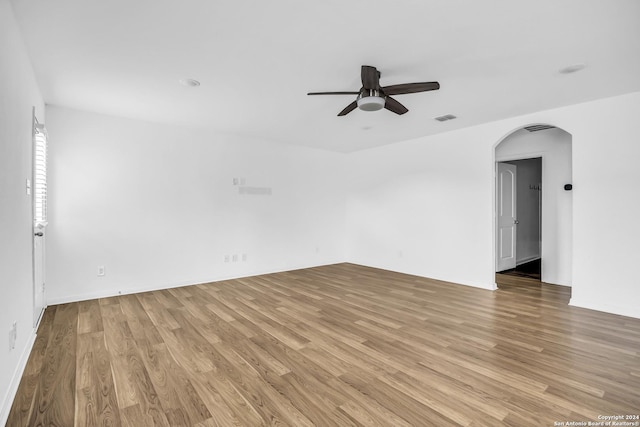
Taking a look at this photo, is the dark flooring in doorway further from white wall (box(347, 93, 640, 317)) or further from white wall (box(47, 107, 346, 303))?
white wall (box(47, 107, 346, 303))

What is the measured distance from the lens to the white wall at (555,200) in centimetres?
473

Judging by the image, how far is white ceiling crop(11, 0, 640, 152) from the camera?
1.98 meters

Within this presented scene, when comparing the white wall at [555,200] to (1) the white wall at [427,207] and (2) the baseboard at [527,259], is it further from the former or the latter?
(2) the baseboard at [527,259]

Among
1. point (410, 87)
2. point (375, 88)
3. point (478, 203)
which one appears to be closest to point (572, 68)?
point (410, 87)

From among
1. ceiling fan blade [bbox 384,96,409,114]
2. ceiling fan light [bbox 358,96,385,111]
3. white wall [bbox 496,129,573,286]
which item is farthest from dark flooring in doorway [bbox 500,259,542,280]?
ceiling fan light [bbox 358,96,385,111]

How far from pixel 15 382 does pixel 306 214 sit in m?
4.83

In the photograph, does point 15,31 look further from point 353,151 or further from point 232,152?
point 353,151

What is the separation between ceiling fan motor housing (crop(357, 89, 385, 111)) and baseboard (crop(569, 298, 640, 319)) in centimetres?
353

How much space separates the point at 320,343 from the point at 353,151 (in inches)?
194

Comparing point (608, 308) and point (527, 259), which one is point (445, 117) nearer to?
point (608, 308)

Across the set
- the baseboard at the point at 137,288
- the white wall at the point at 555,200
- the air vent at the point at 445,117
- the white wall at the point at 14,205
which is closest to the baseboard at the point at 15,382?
the white wall at the point at 14,205

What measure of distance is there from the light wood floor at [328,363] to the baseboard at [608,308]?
167 millimetres

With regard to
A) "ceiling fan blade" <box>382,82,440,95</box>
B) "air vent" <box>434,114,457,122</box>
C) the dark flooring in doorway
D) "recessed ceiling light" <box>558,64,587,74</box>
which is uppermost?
"air vent" <box>434,114,457,122</box>

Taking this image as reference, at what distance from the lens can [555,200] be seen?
193 inches
